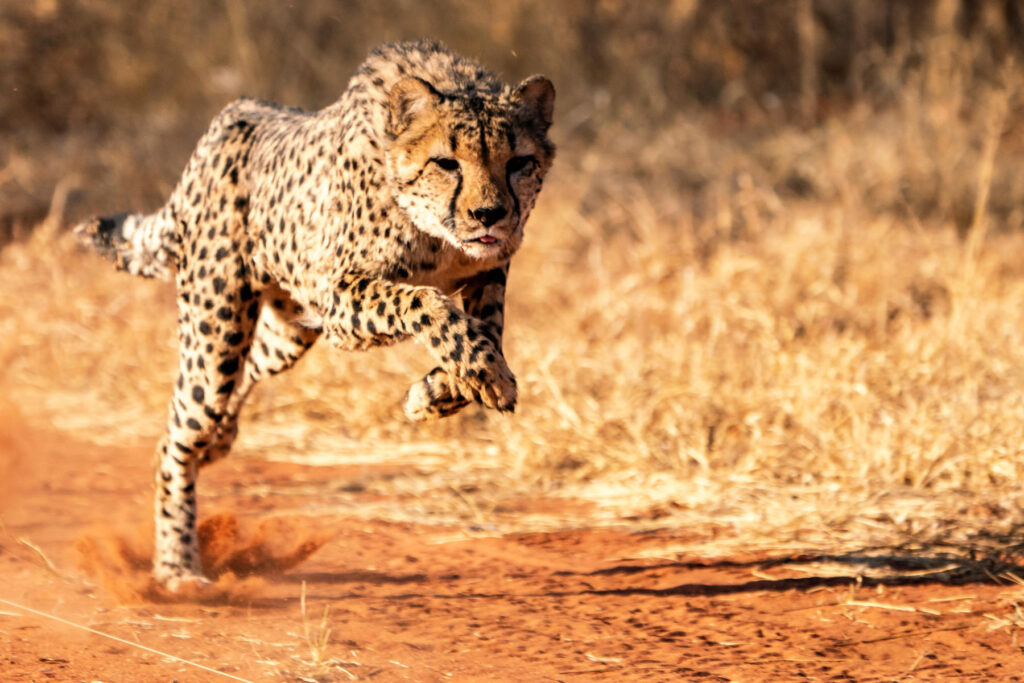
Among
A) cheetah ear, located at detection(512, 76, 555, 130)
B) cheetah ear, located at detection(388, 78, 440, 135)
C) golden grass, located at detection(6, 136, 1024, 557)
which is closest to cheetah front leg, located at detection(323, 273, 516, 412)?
cheetah ear, located at detection(388, 78, 440, 135)

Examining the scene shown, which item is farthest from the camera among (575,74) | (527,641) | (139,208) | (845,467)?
(575,74)

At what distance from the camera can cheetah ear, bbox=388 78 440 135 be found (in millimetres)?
3707

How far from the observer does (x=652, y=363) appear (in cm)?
620

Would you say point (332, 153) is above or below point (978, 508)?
above

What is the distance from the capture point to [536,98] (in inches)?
152

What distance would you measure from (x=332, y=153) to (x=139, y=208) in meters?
5.76

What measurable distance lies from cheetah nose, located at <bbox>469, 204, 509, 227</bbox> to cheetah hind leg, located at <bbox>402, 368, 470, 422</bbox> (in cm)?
41

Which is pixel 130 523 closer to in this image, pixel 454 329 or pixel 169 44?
pixel 454 329

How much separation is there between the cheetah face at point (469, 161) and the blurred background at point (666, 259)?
5.85ft

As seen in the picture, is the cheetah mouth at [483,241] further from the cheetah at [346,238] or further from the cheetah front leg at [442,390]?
the cheetah front leg at [442,390]

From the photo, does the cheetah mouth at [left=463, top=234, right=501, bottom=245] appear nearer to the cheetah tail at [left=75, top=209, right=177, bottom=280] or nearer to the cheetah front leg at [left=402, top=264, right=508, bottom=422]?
the cheetah front leg at [left=402, top=264, right=508, bottom=422]

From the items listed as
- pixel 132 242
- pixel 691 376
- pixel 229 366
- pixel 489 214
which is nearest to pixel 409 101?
pixel 489 214

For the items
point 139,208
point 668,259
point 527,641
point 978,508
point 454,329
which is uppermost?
point 139,208

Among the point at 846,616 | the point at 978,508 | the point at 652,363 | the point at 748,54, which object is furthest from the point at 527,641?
the point at 748,54
